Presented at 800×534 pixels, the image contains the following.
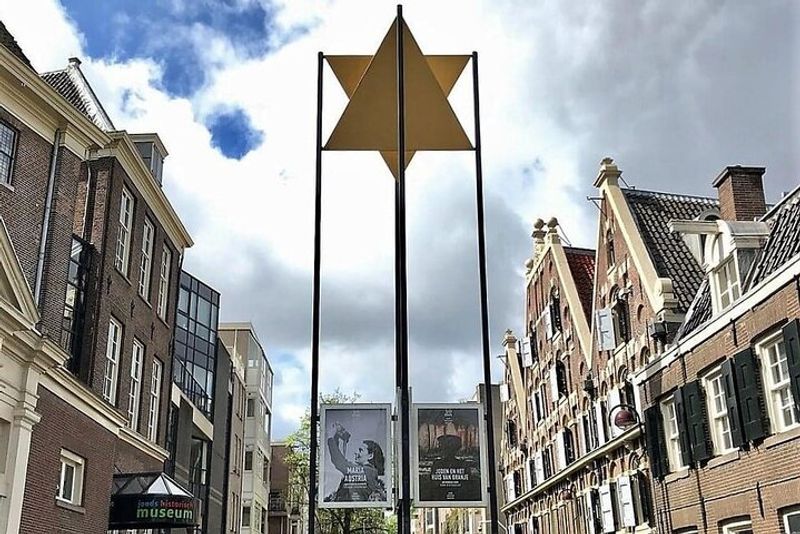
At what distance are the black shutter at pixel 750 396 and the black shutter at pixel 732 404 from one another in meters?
0.15

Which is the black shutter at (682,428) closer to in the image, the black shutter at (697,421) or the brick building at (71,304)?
the black shutter at (697,421)

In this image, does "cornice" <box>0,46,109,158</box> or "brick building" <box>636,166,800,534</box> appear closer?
"brick building" <box>636,166,800,534</box>

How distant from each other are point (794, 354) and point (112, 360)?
16.0 m

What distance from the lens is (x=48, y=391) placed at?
16578mm

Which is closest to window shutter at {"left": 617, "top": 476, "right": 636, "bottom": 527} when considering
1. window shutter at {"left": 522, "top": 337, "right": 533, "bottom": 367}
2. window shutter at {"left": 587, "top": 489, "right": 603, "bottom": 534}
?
window shutter at {"left": 587, "top": 489, "right": 603, "bottom": 534}

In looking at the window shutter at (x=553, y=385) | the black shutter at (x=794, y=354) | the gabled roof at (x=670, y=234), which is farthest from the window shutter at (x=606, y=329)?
the black shutter at (x=794, y=354)

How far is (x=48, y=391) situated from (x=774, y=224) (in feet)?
52.2

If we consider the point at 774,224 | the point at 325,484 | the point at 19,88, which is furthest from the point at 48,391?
the point at 774,224

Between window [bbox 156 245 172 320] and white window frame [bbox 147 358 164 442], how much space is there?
1593mm

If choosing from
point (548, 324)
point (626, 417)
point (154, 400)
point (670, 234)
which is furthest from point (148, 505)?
point (548, 324)

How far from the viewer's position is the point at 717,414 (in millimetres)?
18781

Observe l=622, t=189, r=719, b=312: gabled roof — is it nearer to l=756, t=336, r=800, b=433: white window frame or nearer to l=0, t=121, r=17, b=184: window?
l=756, t=336, r=800, b=433: white window frame

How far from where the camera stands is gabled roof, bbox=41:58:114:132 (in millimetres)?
23547

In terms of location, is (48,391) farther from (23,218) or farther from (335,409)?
(335,409)
